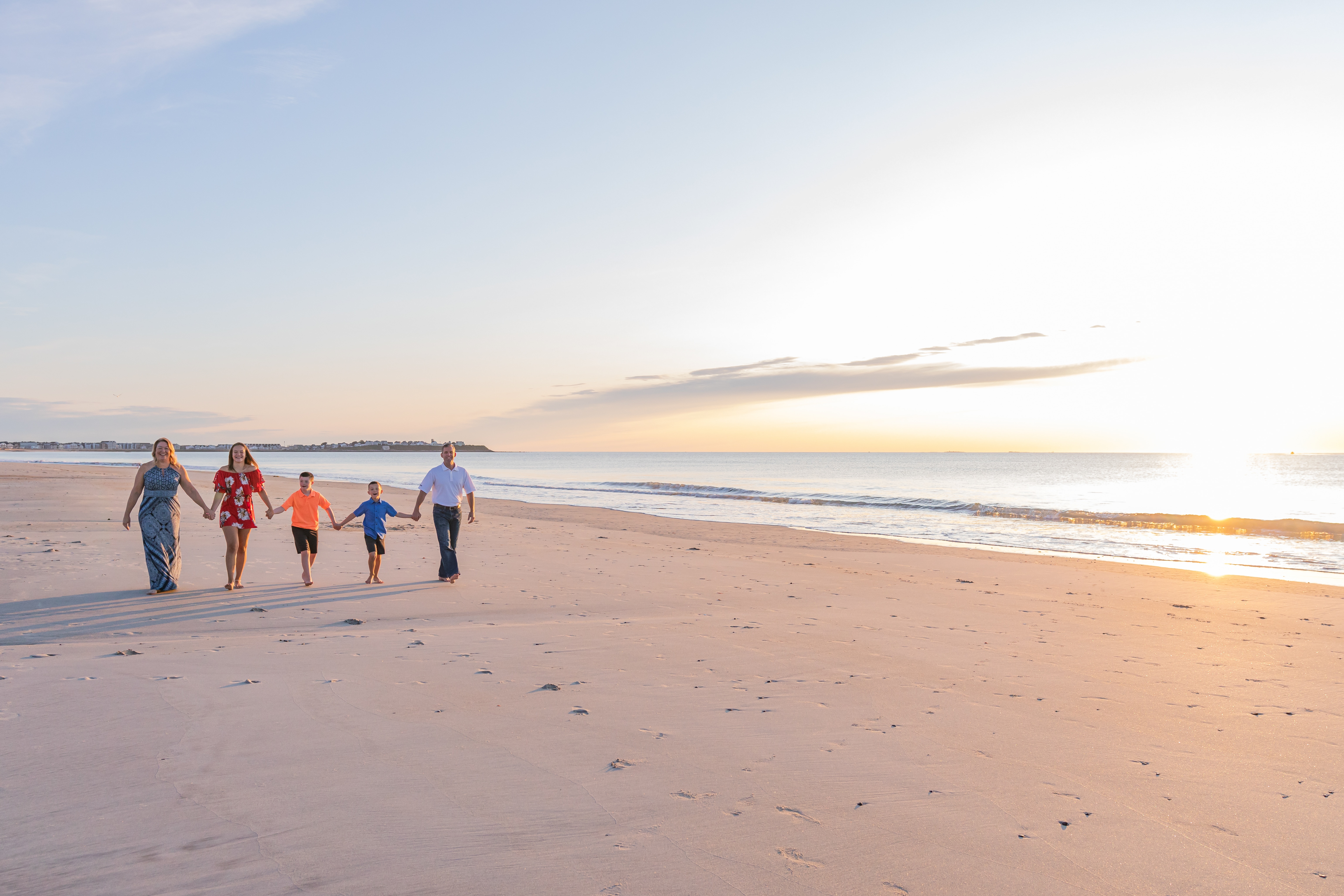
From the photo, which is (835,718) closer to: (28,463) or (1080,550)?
(1080,550)

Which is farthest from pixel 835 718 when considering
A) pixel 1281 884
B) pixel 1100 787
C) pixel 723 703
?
pixel 1281 884

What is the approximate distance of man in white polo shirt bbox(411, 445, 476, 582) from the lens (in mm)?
10578

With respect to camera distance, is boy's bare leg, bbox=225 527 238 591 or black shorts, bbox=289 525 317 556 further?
black shorts, bbox=289 525 317 556

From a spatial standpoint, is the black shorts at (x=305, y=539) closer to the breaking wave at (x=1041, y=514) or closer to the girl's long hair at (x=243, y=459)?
the girl's long hair at (x=243, y=459)

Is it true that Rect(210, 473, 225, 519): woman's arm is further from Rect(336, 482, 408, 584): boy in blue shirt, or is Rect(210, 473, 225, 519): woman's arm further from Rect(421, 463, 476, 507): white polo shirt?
Rect(421, 463, 476, 507): white polo shirt

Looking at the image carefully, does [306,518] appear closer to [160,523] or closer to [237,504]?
[237,504]

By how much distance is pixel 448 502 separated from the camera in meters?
10.6

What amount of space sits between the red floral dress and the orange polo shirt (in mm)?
488

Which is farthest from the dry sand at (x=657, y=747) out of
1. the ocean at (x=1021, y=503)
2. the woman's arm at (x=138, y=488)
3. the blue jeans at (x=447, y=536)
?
the ocean at (x=1021, y=503)

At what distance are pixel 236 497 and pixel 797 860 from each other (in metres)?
9.54

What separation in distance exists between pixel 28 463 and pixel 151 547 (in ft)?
279

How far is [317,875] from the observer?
287 centimetres

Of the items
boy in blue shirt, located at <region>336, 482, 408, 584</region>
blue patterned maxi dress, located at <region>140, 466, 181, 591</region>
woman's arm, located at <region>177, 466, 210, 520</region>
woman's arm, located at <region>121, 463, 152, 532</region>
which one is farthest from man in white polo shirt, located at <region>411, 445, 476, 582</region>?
woman's arm, located at <region>121, 463, 152, 532</region>

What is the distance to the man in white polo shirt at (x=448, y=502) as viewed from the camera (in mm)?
10578
